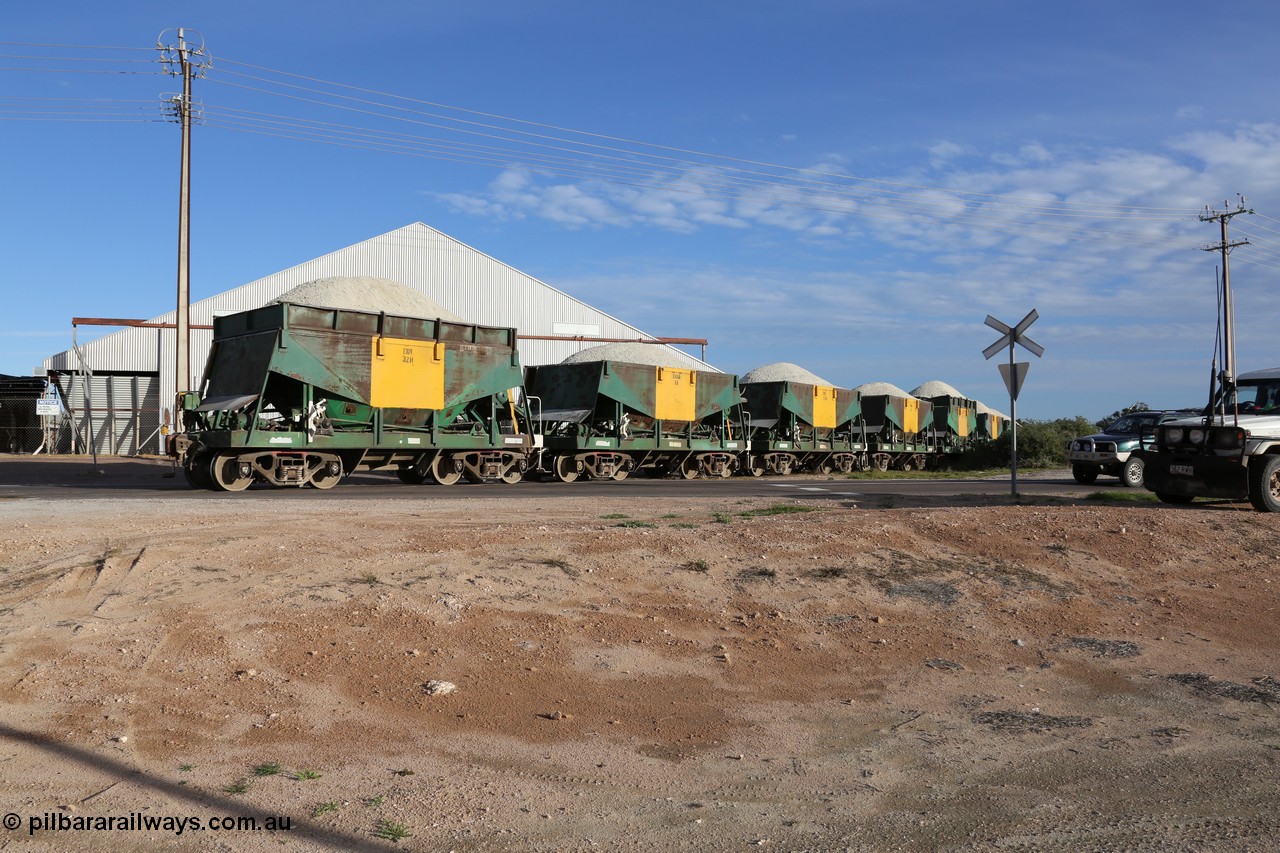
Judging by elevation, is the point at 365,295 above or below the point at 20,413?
above

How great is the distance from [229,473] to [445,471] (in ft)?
16.0

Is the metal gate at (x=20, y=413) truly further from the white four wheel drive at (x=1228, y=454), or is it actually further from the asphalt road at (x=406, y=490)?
the white four wheel drive at (x=1228, y=454)

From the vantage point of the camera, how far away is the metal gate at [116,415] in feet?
135

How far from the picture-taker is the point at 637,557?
8.39m

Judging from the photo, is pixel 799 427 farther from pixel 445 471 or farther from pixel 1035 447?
pixel 445 471

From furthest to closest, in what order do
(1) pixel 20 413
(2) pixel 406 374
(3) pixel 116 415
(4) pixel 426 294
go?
(4) pixel 426 294
(1) pixel 20 413
(3) pixel 116 415
(2) pixel 406 374

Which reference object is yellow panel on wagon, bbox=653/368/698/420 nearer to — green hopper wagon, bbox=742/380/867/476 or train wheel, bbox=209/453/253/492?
green hopper wagon, bbox=742/380/867/476

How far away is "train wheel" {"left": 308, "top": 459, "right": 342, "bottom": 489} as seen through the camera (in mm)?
19484

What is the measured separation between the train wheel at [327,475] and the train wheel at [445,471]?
7.94 feet

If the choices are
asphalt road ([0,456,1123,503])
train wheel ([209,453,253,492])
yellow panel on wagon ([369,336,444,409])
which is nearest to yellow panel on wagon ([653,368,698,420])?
asphalt road ([0,456,1123,503])

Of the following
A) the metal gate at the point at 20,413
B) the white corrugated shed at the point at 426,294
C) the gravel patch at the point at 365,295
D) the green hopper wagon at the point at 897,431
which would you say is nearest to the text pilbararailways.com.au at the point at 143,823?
the gravel patch at the point at 365,295

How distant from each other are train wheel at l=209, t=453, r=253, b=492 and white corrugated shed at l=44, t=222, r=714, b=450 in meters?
25.7

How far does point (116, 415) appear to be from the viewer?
1638 inches

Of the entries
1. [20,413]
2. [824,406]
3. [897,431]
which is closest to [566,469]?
[824,406]
